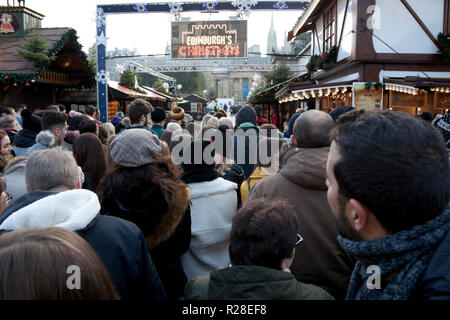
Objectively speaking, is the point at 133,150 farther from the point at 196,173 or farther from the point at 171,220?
the point at 196,173

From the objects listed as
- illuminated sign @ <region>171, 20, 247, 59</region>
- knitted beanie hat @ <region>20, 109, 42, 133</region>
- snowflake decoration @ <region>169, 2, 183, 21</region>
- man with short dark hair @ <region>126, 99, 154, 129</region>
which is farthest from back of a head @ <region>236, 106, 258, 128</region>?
illuminated sign @ <region>171, 20, 247, 59</region>

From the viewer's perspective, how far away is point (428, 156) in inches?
45.6

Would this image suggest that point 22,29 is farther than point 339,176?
Yes

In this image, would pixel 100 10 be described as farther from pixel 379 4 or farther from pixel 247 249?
pixel 247 249

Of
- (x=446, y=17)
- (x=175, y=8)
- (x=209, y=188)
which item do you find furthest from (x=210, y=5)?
(x=209, y=188)

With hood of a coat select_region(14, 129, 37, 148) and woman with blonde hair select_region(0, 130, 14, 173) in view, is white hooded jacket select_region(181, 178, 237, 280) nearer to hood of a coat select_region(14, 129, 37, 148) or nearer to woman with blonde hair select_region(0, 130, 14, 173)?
woman with blonde hair select_region(0, 130, 14, 173)

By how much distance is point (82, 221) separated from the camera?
1646mm

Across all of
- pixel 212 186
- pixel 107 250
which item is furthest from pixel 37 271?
pixel 212 186

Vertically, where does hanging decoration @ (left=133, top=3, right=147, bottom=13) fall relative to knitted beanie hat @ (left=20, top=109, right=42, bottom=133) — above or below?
above

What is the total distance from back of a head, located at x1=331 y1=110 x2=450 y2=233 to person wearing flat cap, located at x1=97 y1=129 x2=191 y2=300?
1445mm

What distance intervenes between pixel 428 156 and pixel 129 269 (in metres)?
1.52

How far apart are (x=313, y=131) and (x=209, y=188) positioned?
3.25 ft

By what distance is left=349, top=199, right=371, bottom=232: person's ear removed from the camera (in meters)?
1.23

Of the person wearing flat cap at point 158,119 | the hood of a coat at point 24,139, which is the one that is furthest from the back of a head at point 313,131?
the hood of a coat at point 24,139
